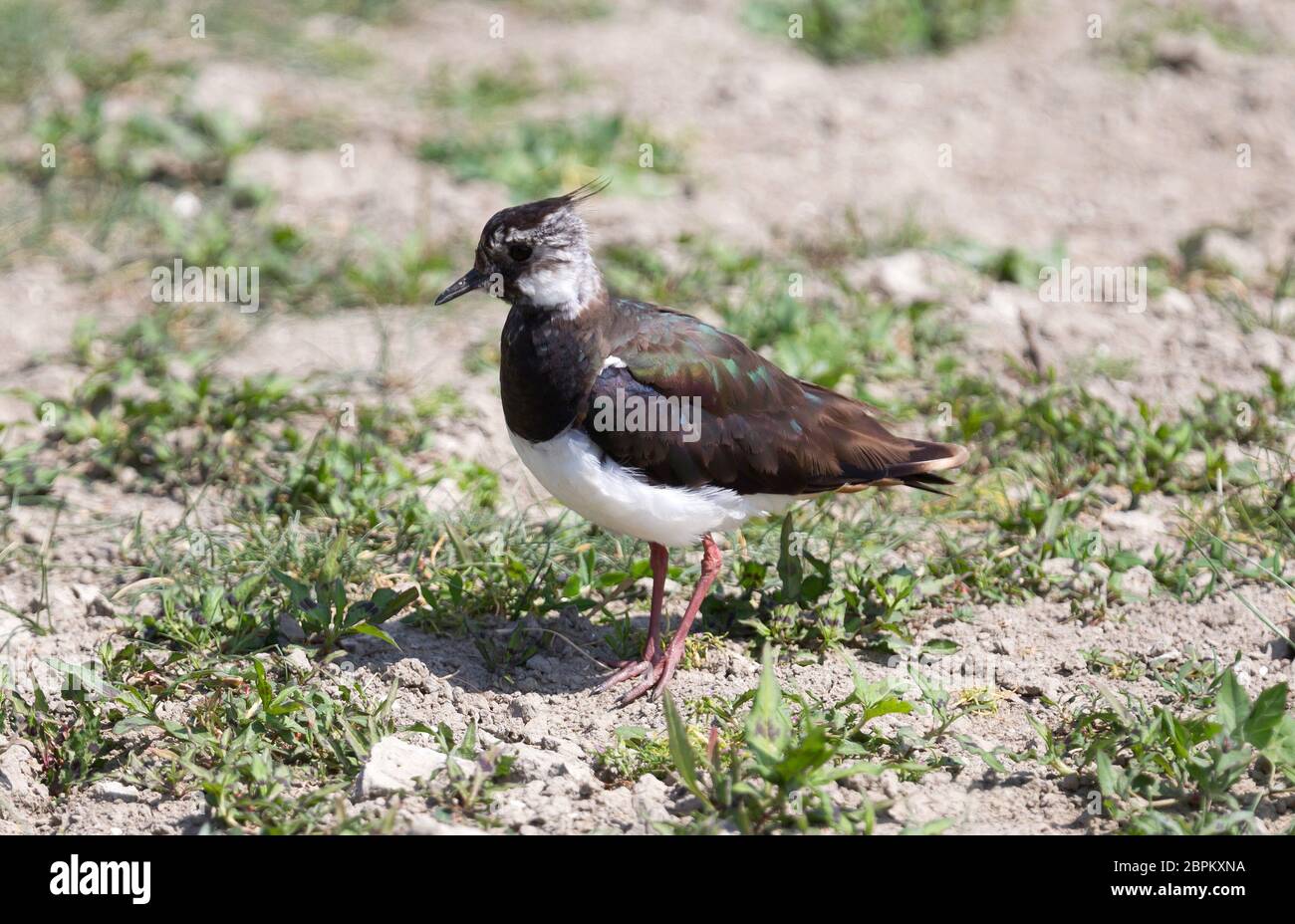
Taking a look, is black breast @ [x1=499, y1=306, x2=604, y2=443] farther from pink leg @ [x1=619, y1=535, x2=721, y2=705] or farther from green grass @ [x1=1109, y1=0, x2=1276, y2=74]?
green grass @ [x1=1109, y1=0, x2=1276, y2=74]

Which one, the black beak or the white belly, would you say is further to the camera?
the black beak

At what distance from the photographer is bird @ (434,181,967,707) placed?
4312mm

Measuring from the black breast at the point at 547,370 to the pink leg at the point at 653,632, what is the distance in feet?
2.17

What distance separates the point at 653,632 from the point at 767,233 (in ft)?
11.5

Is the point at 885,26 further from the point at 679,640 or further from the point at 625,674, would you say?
the point at 625,674

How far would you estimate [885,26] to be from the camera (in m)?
9.23

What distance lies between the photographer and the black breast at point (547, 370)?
4.31 m

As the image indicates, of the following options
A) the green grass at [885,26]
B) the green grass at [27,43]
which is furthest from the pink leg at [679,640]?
the green grass at [27,43]

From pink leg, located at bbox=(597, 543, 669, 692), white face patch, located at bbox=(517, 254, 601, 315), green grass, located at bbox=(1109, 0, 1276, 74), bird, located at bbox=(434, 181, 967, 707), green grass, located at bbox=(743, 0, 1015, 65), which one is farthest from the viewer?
green grass, located at bbox=(743, 0, 1015, 65)

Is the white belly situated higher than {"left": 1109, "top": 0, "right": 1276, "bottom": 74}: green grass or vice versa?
{"left": 1109, "top": 0, "right": 1276, "bottom": 74}: green grass

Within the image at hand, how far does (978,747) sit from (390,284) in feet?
13.0

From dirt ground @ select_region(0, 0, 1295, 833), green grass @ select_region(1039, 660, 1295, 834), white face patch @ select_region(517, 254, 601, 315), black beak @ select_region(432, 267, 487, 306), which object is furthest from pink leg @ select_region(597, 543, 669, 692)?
green grass @ select_region(1039, 660, 1295, 834)

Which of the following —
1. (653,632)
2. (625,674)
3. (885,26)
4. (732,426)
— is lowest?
(625,674)

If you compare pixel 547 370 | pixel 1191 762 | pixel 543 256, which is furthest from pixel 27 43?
pixel 1191 762
